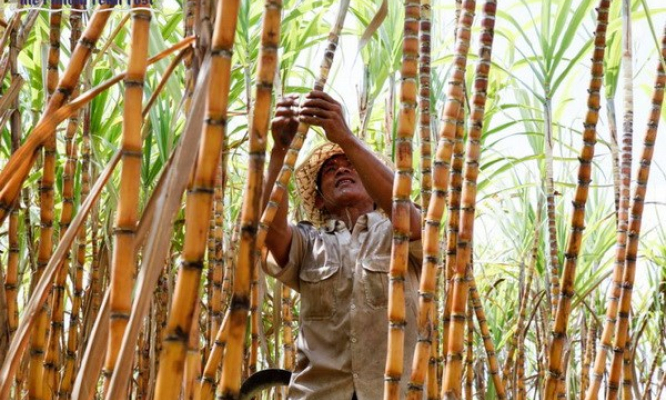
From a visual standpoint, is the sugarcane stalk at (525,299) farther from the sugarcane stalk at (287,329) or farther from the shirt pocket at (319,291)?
the sugarcane stalk at (287,329)

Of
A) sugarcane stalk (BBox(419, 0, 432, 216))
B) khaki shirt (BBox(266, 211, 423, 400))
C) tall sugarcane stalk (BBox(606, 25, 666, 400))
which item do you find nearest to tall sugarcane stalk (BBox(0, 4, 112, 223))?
sugarcane stalk (BBox(419, 0, 432, 216))

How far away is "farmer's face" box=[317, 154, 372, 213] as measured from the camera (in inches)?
88.3

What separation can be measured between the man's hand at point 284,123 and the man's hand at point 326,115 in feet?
0.08

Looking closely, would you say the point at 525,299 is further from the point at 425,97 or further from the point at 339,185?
the point at 425,97

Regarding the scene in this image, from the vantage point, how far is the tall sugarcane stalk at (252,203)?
26.4 inches

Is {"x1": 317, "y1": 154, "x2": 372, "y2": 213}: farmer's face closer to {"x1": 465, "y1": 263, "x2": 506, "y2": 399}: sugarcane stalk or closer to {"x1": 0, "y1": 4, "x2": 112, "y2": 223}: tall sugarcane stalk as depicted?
{"x1": 465, "y1": 263, "x2": 506, "y2": 399}: sugarcane stalk

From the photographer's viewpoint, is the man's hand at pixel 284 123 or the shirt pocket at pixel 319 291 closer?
the man's hand at pixel 284 123

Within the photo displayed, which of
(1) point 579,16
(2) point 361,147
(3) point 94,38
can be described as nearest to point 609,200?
(1) point 579,16

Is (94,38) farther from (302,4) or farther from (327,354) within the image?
(302,4)

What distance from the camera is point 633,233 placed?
104 cm

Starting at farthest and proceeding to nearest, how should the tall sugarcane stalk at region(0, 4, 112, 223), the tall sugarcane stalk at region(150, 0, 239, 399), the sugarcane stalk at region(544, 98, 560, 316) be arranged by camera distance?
the sugarcane stalk at region(544, 98, 560, 316)
the tall sugarcane stalk at region(0, 4, 112, 223)
the tall sugarcane stalk at region(150, 0, 239, 399)

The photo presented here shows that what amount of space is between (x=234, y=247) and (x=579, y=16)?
0.97m

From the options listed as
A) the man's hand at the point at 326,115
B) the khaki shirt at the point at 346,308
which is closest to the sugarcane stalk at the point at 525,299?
the khaki shirt at the point at 346,308

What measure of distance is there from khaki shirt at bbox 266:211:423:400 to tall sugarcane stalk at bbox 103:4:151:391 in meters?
1.38
